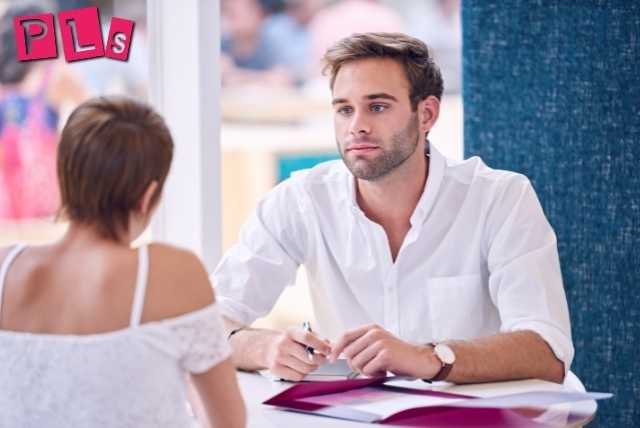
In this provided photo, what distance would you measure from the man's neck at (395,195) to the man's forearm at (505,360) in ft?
1.55

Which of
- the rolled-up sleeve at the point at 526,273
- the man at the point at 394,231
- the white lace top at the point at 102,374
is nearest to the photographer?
the white lace top at the point at 102,374

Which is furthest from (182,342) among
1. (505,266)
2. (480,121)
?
(480,121)

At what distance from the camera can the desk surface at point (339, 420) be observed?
1.57 metres

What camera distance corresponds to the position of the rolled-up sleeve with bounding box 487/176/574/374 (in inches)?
80.7

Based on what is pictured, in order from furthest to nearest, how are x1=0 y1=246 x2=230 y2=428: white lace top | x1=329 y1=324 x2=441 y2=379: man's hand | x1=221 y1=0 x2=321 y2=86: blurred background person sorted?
x1=221 y1=0 x2=321 y2=86: blurred background person, x1=329 y1=324 x2=441 y2=379: man's hand, x1=0 y1=246 x2=230 y2=428: white lace top

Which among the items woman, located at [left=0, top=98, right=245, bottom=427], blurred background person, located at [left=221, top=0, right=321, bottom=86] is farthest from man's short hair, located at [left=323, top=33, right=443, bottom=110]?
blurred background person, located at [left=221, top=0, right=321, bottom=86]

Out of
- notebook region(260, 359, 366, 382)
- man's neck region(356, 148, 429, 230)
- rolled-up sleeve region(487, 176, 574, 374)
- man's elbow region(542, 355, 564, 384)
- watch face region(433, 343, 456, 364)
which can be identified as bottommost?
man's elbow region(542, 355, 564, 384)

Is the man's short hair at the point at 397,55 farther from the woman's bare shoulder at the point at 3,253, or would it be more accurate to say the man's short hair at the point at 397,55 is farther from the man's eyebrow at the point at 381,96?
the woman's bare shoulder at the point at 3,253

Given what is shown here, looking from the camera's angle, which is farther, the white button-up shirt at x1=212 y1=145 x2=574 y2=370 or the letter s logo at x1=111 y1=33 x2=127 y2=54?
the letter s logo at x1=111 y1=33 x2=127 y2=54

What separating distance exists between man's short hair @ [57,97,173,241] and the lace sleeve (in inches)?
5.4

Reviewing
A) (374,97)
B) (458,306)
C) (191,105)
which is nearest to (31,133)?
(191,105)

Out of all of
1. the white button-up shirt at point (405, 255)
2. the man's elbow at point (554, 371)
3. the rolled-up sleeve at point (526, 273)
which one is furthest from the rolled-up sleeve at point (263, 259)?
the man's elbow at point (554, 371)

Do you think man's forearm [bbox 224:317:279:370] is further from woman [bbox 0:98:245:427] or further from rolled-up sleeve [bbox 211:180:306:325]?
woman [bbox 0:98:245:427]

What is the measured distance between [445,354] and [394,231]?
0.56 metres
